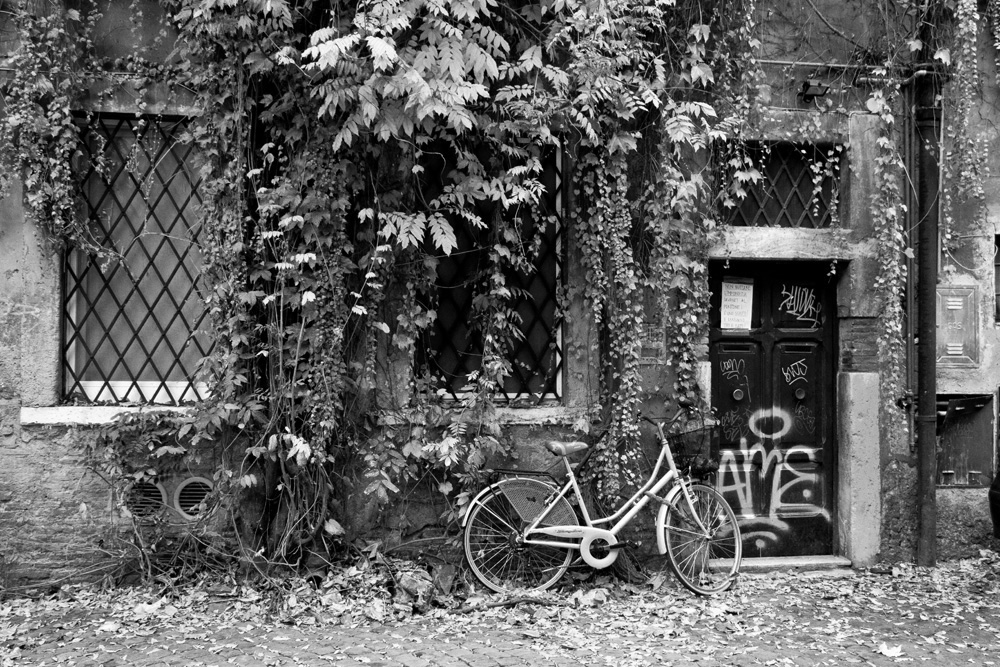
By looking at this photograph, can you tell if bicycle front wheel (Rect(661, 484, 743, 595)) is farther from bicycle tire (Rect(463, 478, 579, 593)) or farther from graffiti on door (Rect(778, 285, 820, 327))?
graffiti on door (Rect(778, 285, 820, 327))

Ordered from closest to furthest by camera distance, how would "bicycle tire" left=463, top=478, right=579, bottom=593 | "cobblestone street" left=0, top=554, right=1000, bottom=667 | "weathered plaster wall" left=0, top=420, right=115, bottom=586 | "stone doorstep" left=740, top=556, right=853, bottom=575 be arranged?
"cobblestone street" left=0, top=554, right=1000, bottom=667
"weathered plaster wall" left=0, top=420, right=115, bottom=586
"bicycle tire" left=463, top=478, right=579, bottom=593
"stone doorstep" left=740, top=556, right=853, bottom=575

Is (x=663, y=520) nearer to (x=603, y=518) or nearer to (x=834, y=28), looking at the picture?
(x=603, y=518)

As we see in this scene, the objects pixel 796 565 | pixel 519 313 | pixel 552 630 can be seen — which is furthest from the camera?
pixel 796 565

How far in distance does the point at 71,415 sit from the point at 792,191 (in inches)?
210

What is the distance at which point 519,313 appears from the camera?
20.9 ft

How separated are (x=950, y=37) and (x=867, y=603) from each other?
412 cm

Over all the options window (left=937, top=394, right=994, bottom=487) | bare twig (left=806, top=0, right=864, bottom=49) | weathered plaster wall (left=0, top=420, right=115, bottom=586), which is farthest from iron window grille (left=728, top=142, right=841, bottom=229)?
weathered plaster wall (left=0, top=420, right=115, bottom=586)

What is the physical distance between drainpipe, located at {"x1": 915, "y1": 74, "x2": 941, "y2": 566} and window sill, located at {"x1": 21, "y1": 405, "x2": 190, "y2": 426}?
545cm

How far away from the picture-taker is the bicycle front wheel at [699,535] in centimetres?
596

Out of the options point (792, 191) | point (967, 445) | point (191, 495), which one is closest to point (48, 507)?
point (191, 495)

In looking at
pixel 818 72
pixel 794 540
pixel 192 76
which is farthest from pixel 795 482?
pixel 192 76

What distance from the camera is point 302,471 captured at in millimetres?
5871

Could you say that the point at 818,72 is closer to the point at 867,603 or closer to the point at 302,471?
the point at 867,603

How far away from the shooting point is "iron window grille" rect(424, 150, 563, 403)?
6242 mm
